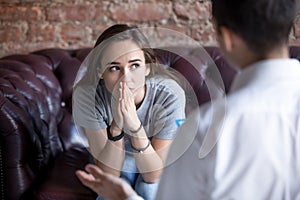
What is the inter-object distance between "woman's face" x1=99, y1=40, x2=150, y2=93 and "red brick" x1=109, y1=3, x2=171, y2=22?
1.01 m

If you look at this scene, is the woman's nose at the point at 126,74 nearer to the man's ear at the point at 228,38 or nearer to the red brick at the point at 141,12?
the man's ear at the point at 228,38

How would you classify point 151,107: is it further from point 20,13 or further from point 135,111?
point 20,13

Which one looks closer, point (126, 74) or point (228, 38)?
point (228, 38)

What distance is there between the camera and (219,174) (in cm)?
88

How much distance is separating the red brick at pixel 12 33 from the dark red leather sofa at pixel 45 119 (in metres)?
0.27

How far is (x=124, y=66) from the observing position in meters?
1.79

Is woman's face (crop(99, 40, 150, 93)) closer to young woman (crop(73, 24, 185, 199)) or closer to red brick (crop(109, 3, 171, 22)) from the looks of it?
young woman (crop(73, 24, 185, 199))

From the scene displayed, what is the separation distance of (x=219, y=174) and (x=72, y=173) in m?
1.29

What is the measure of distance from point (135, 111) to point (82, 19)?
1265 mm

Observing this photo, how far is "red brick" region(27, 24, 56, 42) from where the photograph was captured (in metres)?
2.86

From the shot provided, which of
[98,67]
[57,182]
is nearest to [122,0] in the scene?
[98,67]

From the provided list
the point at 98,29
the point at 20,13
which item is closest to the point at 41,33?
the point at 20,13

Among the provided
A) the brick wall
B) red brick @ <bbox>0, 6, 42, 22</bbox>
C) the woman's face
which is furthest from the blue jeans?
red brick @ <bbox>0, 6, 42, 22</bbox>

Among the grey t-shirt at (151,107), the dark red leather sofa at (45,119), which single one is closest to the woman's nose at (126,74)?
the grey t-shirt at (151,107)
